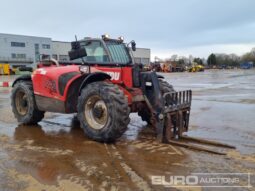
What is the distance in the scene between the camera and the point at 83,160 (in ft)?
16.7

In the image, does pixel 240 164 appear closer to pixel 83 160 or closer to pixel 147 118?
pixel 83 160

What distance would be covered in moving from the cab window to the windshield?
6.3 inches

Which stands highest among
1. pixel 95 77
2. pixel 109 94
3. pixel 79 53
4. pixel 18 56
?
pixel 18 56

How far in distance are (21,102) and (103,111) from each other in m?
3.32

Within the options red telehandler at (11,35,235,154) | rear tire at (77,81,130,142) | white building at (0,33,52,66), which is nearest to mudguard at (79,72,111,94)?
red telehandler at (11,35,235,154)

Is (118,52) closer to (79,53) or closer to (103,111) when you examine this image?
(79,53)

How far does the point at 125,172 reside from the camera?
14.7 ft

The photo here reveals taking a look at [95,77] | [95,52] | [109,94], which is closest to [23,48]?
[95,52]

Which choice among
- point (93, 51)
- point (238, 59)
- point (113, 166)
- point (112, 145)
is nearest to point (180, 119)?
point (112, 145)

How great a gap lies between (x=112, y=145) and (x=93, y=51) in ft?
7.58

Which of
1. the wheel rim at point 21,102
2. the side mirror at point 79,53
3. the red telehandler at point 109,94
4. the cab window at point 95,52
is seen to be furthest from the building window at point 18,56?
the side mirror at point 79,53

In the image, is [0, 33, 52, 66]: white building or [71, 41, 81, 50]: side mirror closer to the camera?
[71, 41, 81, 50]: side mirror

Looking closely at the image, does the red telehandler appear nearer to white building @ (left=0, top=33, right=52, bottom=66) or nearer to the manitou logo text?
the manitou logo text

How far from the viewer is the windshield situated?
22.7 feet
